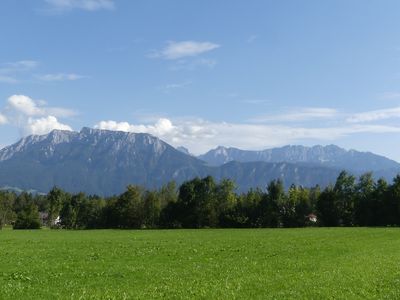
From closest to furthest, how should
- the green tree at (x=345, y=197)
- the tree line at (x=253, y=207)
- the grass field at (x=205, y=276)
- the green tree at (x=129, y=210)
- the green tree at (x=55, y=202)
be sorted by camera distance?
1. the grass field at (x=205, y=276)
2. the tree line at (x=253, y=207)
3. the green tree at (x=345, y=197)
4. the green tree at (x=129, y=210)
5. the green tree at (x=55, y=202)

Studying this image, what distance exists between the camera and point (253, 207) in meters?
130

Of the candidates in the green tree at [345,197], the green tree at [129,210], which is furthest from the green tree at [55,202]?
the green tree at [345,197]

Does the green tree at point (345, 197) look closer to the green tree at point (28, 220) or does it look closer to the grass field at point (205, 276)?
the green tree at point (28, 220)

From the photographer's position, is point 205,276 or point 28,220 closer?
point 205,276

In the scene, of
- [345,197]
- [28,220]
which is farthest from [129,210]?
[345,197]

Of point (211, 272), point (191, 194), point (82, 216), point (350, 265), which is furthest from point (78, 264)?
point (82, 216)

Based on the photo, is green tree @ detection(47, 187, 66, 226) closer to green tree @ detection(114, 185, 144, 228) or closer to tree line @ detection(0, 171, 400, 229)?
tree line @ detection(0, 171, 400, 229)

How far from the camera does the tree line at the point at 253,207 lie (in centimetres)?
12200

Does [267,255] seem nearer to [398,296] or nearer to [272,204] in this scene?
[398,296]

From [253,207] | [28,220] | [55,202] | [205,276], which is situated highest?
[253,207]

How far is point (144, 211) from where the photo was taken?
138875 mm

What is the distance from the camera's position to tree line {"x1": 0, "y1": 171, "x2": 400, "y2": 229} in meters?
122

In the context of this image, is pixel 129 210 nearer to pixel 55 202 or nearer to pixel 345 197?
pixel 55 202

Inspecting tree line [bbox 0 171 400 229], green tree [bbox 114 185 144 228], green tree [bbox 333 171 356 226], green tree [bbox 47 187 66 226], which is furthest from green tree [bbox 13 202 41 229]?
green tree [bbox 333 171 356 226]
